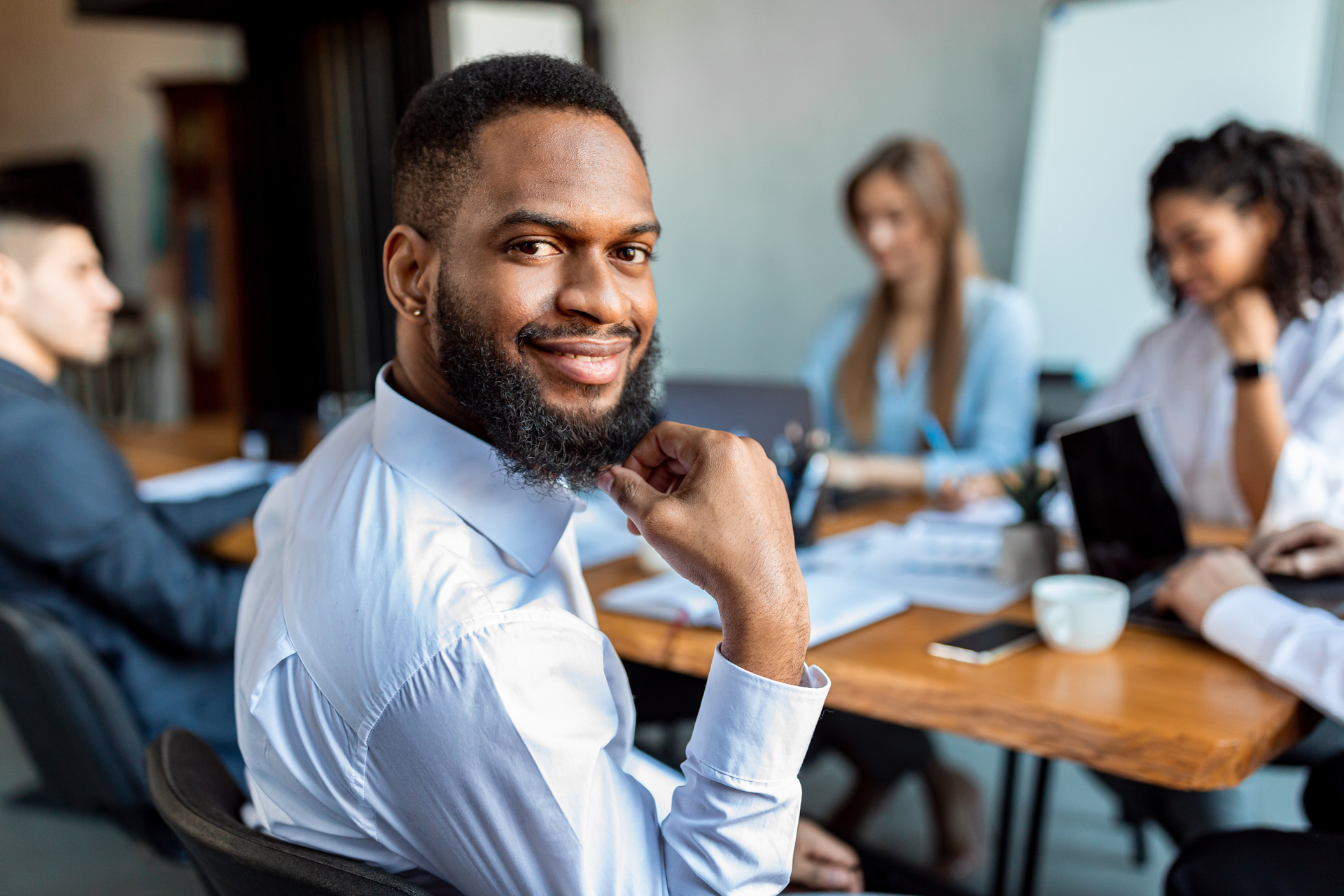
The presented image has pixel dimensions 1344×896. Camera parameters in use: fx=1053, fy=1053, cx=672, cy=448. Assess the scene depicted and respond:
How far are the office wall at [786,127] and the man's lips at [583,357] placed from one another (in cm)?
251

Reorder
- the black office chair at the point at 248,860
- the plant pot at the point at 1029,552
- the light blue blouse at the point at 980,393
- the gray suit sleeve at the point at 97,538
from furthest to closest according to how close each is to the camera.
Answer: the light blue blouse at the point at 980,393 → the gray suit sleeve at the point at 97,538 → the plant pot at the point at 1029,552 → the black office chair at the point at 248,860

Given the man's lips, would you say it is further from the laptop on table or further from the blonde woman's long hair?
the blonde woman's long hair

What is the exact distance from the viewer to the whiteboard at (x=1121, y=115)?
9.44 feet

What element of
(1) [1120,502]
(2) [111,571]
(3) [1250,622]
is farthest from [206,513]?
(3) [1250,622]

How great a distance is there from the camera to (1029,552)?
1472 mm

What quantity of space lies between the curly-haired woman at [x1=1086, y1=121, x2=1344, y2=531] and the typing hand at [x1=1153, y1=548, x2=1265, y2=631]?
2.01 ft

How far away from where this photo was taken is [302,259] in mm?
4879

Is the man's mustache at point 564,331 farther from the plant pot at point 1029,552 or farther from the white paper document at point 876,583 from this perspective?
the plant pot at point 1029,552

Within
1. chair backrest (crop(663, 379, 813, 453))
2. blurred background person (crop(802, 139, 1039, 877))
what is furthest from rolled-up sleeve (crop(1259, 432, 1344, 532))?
chair backrest (crop(663, 379, 813, 453))

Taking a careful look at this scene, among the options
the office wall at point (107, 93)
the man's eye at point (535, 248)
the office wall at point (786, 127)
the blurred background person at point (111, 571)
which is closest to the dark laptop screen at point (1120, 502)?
the man's eye at point (535, 248)

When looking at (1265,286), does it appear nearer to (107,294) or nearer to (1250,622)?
(1250,622)

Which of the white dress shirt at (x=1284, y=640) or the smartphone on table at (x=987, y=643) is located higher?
the white dress shirt at (x=1284, y=640)

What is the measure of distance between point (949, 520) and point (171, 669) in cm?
133

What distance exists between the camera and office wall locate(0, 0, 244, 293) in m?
6.58
